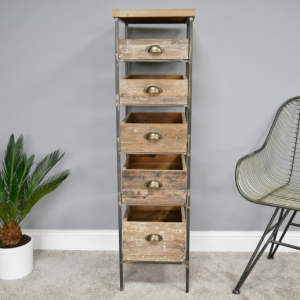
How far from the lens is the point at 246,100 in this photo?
2070 mm

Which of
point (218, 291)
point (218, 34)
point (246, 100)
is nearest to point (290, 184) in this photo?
point (246, 100)

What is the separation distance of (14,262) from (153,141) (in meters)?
1.05

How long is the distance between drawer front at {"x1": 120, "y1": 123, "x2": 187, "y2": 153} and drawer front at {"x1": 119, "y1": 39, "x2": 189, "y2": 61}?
0.32 m

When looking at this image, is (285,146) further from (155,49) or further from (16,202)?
(16,202)

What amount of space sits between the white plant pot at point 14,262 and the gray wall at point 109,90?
35cm

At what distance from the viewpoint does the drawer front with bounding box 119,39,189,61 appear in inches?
62.6

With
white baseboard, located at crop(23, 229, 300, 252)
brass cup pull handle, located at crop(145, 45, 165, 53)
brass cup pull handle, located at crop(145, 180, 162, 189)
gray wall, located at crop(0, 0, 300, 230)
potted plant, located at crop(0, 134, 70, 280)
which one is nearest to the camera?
brass cup pull handle, located at crop(145, 45, 165, 53)

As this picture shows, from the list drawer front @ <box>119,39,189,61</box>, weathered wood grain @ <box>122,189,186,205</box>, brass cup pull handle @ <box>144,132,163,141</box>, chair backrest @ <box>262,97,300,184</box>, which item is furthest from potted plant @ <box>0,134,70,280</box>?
chair backrest @ <box>262,97,300,184</box>

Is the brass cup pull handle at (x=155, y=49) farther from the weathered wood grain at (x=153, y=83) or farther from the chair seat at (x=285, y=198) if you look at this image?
the chair seat at (x=285, y=198)

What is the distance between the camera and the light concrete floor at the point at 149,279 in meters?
1.77

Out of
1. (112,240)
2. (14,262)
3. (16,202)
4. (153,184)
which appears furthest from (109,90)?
(14,262)

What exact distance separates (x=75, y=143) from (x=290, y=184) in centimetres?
136

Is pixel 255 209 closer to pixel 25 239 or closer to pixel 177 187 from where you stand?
pixel 177 187

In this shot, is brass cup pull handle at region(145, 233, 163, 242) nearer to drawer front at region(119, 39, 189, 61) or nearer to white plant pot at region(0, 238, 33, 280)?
white plant pot at region(0, 238, 33, 280)
